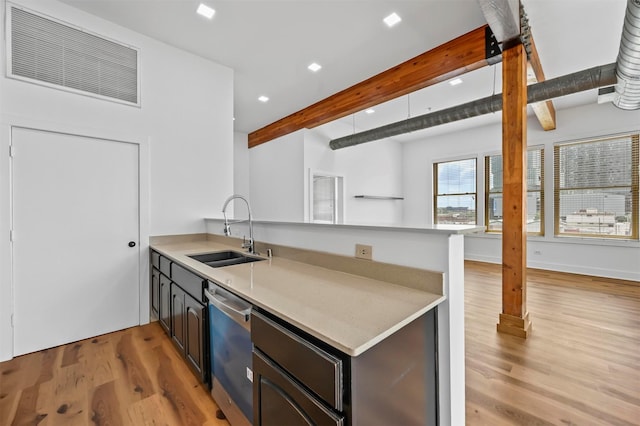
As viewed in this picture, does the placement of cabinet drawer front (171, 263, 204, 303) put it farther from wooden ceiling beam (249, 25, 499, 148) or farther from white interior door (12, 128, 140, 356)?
wooden ceiling beam (249, 25, 499, 148)

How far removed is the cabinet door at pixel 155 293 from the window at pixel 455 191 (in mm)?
6437

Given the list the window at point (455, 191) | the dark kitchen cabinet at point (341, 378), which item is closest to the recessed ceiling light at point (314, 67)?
the dark kitchen cabinet at point (341, 378)

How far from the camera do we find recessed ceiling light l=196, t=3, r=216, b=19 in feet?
8.60

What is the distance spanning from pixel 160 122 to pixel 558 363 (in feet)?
14.9

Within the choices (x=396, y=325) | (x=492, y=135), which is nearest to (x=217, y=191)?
(x=396, y=325)

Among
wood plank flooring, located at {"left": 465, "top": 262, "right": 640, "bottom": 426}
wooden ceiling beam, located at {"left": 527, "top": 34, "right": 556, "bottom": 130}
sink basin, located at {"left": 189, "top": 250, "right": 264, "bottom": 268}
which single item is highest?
wooden ceiling beam, located at {"left": 527, "top": 34, "right": 556, "bottom": 130}

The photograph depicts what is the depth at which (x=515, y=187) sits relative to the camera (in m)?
2.71

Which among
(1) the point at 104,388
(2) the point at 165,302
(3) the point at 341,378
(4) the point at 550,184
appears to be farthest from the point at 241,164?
(4) the point at 550,184

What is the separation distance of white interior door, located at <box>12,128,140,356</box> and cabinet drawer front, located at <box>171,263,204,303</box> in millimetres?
1117

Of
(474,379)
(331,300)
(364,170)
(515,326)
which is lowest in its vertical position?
(474,379)

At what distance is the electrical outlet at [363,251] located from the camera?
1581 mm

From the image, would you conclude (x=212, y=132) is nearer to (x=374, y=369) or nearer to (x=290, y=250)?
(x=290, y=250)

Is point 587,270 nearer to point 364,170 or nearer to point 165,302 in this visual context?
point 364,170

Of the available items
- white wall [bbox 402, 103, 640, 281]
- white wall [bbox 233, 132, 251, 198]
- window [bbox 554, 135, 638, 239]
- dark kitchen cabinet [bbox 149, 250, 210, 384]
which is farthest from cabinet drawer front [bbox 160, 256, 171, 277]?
window [bbox 554, 135, 638, 239]
